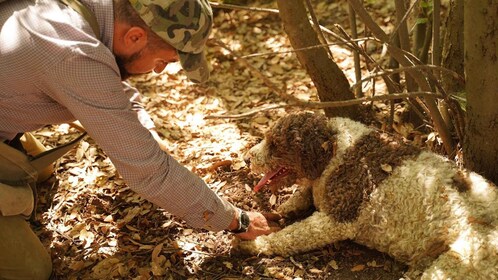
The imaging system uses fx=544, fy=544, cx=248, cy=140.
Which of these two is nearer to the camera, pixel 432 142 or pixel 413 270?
pixel 413 270

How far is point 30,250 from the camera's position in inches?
140

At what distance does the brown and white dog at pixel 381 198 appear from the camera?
10.00ft

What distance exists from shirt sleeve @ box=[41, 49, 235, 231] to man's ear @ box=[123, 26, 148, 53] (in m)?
0.19

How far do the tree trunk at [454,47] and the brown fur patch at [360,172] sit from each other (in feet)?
2.84

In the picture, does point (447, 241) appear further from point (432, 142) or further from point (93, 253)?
point (93, 253)

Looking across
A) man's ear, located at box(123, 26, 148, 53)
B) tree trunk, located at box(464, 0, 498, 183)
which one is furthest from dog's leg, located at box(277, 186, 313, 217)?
man's ear, located at box(123, 26, 148, 53)

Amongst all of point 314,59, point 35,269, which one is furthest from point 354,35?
point 35,269

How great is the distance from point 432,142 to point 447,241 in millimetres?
1186

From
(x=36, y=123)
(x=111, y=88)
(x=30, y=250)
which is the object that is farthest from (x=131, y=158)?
(x=30, y=250)

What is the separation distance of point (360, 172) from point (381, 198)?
0.21 meters

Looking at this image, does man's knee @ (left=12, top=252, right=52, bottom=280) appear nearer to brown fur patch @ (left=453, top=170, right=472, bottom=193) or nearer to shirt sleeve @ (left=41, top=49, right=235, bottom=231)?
shirt sleeve @ (left=41, top=49, right=235, bottom=231)

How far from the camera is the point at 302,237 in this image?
354cm

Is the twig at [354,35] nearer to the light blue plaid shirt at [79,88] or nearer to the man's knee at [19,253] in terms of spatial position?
the light blue plaid shirt at [79,88]

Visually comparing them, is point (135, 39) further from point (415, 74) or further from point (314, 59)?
point (415, 74)
